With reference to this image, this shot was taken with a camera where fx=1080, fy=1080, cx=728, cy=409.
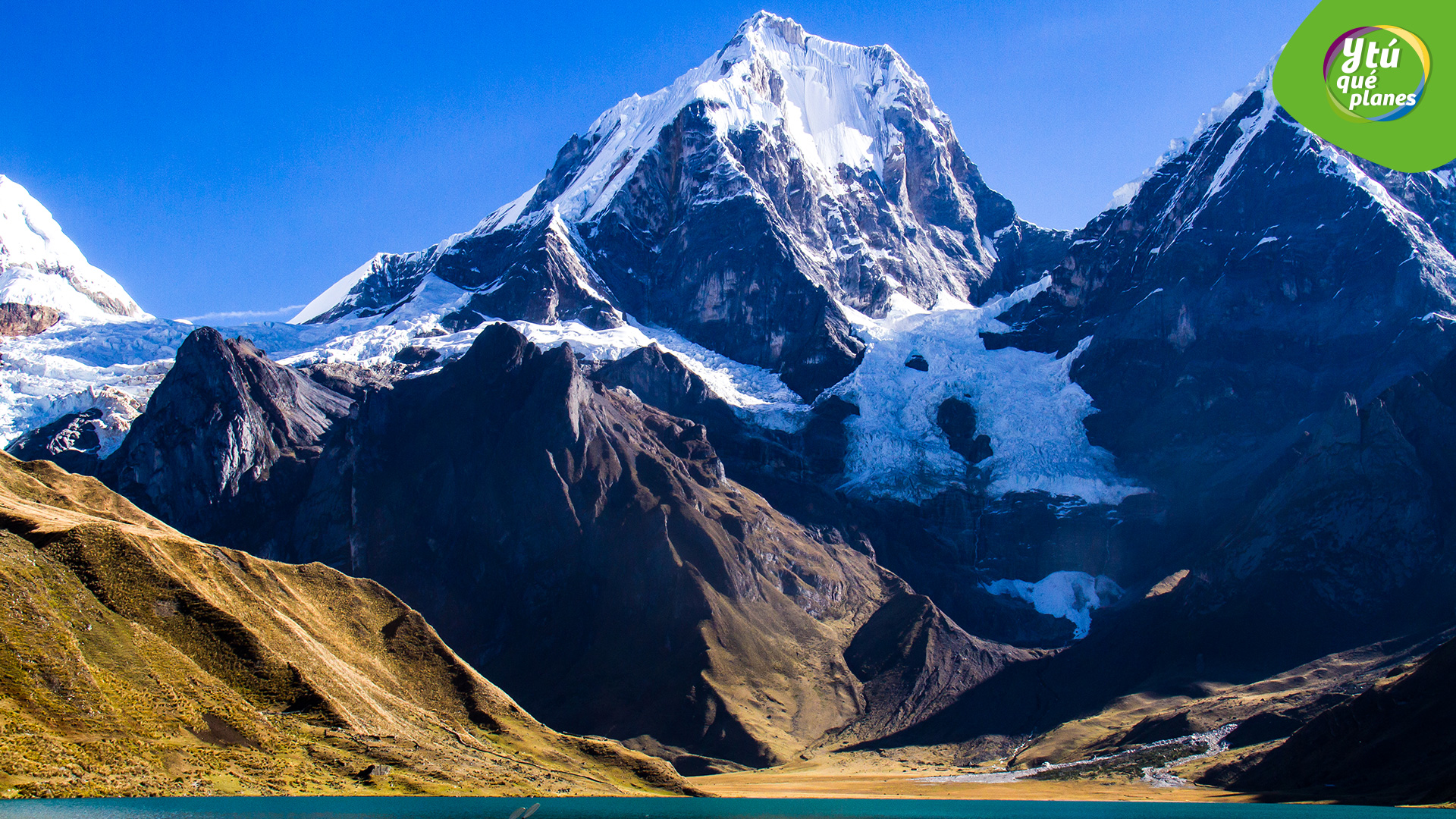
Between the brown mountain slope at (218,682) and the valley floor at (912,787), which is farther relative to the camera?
the valley floor at (912,787)

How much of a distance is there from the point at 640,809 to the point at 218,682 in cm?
4539

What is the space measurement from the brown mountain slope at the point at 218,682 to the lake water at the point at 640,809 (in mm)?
4028

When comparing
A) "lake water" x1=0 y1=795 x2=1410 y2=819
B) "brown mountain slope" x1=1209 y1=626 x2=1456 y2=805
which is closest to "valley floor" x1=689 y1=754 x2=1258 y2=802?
"lake water" x1=0 y1=795 x2=1410 y2=819

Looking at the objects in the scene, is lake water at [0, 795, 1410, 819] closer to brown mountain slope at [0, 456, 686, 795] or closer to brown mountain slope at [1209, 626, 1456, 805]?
brown mountain slope at [0, 456, 686, 795]

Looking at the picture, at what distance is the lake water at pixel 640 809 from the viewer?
81875mm

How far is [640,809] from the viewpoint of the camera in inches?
4604

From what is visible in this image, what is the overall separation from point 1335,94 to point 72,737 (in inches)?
4195

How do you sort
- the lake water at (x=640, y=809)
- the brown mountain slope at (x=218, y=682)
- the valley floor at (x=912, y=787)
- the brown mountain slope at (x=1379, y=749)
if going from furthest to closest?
the valley floor at (x=912, y=787)
the brown mountain slope at (x=1379, y=749)
the brown mountain slope at (x=218, y=682)
the lake water at (x=640, y=809)

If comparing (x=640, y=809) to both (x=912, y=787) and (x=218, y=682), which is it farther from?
(x=912, y=787)

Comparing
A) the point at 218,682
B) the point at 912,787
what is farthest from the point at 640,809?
the point at 912,787

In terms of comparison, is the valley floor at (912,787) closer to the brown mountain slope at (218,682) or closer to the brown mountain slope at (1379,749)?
the brown mountain slope at (1379,749)

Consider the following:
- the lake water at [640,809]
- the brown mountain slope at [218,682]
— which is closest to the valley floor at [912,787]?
the lake water at [640,809]

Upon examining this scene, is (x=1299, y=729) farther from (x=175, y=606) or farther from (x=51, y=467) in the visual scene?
(x=51, y=467)

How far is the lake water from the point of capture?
269 feet
